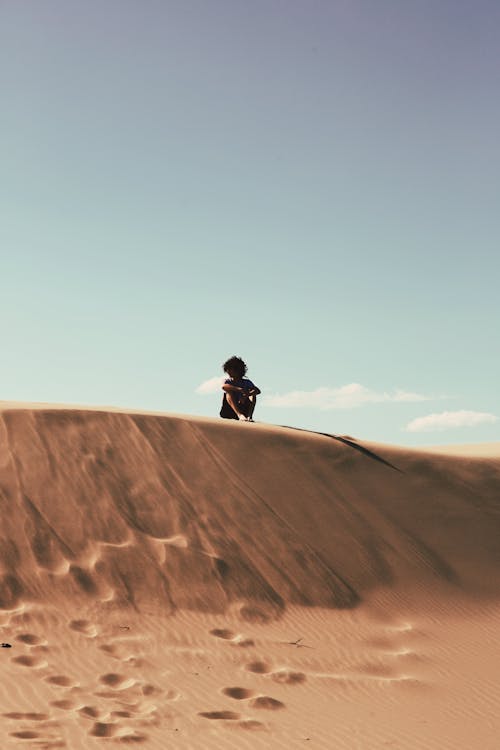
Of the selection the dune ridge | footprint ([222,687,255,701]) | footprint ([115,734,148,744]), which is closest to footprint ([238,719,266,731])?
footprint ([222,687,255,701])

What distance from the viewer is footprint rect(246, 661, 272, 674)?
664 centimetres

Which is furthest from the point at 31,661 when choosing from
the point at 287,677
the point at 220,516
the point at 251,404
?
the point at 251,404

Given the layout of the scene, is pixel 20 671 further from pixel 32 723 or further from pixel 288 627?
pixel 288 627

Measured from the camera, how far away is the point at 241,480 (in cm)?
993

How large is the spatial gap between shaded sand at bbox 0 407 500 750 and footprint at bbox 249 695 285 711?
0.02 m

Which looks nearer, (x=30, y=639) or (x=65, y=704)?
(x=65, y=704)

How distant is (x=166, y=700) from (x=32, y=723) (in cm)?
107

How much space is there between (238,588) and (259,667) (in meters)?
1.53

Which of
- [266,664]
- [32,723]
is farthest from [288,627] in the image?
[32,723]

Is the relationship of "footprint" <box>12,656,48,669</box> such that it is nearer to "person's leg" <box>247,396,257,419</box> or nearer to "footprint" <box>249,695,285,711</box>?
"footprint" <box>249,695,285,711</box>

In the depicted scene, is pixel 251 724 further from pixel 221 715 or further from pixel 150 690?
pixel 150 690

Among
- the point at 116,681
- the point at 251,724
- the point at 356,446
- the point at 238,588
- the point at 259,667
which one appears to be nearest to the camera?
the point at 251,724

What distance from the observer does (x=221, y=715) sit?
5.78 meters

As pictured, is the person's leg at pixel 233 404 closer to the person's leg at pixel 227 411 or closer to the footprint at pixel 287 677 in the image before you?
the person's leg at pixel 227 411
